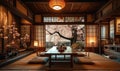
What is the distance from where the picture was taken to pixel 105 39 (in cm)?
1133

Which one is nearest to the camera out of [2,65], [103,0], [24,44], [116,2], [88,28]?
[2,65]

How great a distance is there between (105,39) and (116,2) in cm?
479

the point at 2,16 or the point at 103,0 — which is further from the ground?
the point at 103,0

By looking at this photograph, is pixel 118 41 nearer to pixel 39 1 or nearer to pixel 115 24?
pixel 115 24

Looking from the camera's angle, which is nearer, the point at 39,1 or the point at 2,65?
the point at 2,65

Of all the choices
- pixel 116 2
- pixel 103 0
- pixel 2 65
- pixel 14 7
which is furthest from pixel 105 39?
pixel 2 65

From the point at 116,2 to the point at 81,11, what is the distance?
4.69 m

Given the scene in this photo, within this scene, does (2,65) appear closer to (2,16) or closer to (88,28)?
(2,16)

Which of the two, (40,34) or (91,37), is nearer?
(91,37)

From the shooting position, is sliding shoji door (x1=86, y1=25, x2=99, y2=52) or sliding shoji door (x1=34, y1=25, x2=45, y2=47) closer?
sliding shoji door (x1=86, y1=25, x2=99, y2=52)

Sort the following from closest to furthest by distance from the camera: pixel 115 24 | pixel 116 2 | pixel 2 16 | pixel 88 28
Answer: pixel 116 2
pixel 2 16
pixel 115 24
pixel 88 28

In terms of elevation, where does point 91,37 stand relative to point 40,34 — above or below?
below

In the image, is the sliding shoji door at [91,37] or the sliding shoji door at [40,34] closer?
the sliding shoji door at [91,37]

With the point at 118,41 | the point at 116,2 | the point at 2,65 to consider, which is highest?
the point at 116,2
